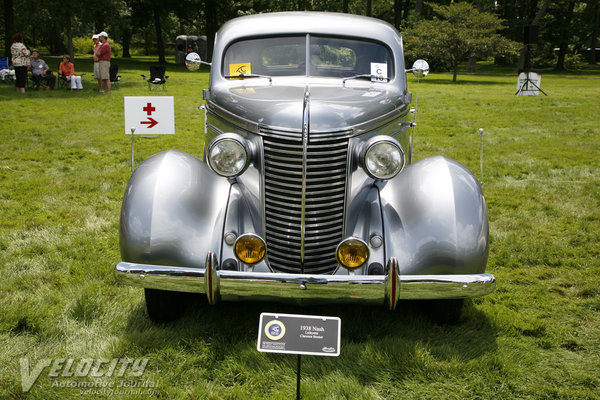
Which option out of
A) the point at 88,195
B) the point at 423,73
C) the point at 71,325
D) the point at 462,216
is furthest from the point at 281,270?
the point at 88,195

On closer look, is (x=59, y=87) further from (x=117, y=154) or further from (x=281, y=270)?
(x=281, y=270)

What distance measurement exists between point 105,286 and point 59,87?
669 inches

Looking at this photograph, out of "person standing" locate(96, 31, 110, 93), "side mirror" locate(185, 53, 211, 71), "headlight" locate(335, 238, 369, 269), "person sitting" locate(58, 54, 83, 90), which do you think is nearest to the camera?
"headlight" locate(335, 238, 369, 269)

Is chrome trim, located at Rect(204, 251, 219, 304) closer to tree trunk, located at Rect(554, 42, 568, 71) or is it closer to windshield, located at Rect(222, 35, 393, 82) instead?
windshield, located at Rect(222, 35, 393, 82)

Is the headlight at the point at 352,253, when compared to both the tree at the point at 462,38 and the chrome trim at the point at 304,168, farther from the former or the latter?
the tree at the point at 462,38

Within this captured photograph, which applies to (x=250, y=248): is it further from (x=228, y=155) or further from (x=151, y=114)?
(x=151, y=114)

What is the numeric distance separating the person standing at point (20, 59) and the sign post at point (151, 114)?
→ 11.7m

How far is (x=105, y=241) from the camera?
5.43m

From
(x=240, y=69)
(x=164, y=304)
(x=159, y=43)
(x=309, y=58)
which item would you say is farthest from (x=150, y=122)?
(x=159, y=43)

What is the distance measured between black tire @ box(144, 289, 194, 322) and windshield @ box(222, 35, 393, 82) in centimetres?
190

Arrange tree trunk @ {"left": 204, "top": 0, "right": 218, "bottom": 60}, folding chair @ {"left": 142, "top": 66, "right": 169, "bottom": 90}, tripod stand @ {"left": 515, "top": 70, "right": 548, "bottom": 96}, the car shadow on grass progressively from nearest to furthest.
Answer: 1. the car shadow on grass
2. folding chair @ {"left": 142, "top": 66, "right": 169, "bottom": 90}
3. tripod stand @ {"left": 515, "top": 70, "right": 548, "bottom": 96}
4. tree trunk @ {"left": 204, "top": 0, "right": 218, "bottom": 60}

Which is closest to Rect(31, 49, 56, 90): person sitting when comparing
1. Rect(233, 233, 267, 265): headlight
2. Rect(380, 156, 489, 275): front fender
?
Rect(233, 233, 267, 265): headlight

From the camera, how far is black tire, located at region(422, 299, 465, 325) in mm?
3670

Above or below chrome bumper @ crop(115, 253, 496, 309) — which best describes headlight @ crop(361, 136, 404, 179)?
above
